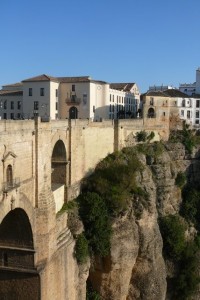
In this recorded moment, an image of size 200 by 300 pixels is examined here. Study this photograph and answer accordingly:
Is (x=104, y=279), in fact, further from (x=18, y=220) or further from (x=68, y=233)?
(x=18, y=220)

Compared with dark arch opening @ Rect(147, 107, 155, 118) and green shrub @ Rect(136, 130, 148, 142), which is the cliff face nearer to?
green shrub @ Rect(136, 130, 148, 142)

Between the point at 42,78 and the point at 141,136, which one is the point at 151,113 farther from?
the point at 42,78

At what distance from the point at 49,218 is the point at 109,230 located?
6.76 meters

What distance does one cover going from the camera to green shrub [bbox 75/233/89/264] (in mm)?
22281

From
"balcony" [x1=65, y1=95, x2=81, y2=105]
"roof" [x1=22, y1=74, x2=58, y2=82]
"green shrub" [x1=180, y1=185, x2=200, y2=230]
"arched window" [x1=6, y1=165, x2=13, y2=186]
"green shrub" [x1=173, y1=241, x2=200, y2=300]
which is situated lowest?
"green shrub" [x1=173, y1=241, x2=200, y2=300]

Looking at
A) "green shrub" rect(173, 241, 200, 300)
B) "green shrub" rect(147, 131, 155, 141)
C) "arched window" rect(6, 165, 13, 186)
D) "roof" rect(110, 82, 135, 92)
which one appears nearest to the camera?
"arched window" rect(6, 165, 13, 186)

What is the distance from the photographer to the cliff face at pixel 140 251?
81.7 ft

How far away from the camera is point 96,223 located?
78.8 feet

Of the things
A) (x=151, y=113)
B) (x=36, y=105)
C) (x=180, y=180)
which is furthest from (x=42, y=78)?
(x=180, y=180)

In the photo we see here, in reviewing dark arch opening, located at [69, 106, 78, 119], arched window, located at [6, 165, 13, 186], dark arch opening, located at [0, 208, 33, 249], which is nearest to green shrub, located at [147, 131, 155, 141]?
dark arch opening, located at [69, 106, 78, 119]

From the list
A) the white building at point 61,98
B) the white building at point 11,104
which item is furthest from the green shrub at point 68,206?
the white building at point 11,104

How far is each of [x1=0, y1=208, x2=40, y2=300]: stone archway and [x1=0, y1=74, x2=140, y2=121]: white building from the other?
22.6m

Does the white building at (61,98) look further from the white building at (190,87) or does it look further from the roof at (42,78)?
the white building at (190,87)

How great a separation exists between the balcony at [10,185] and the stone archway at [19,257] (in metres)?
2.38
